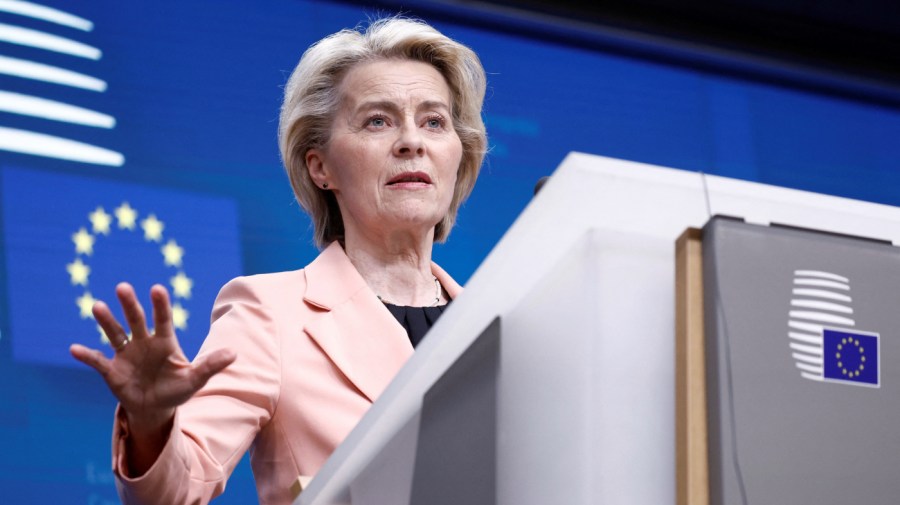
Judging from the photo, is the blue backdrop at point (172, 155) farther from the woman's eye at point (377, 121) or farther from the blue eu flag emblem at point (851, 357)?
the blue eu flag emblem at point (851, 357)

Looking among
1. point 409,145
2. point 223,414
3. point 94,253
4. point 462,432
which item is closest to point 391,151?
point 409,145

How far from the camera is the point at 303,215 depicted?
104 inches

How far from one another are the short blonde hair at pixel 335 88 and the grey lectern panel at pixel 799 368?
1.16m

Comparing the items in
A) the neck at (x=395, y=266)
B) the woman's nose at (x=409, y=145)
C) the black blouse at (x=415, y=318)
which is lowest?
the black blouse at (x=415, y=318)

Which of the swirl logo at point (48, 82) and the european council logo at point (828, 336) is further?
the swirl logo at point (48, 82)

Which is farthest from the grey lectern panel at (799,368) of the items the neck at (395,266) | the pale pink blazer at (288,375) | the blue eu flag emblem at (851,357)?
the neck at (395,266)

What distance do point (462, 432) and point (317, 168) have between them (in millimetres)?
1111

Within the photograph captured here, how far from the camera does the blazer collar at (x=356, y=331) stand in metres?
1.49

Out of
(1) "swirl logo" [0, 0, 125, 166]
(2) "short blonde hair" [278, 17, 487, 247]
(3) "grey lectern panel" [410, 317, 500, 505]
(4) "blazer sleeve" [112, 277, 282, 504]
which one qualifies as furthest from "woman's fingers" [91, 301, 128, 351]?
(1) "swirl logo" [0, 0, 125, 166]

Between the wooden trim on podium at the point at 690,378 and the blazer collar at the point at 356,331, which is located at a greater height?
the blazer collar at the point at 356,331

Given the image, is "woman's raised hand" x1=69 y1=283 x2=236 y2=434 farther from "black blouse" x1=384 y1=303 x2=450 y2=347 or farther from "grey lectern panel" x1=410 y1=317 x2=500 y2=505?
"black blouse" x1=384 y1=303 x2=450 y2=347

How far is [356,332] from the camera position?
154 centimetres

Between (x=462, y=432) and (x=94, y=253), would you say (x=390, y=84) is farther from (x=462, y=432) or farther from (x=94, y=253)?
(x=462, y=432)

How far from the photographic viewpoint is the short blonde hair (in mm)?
1900
